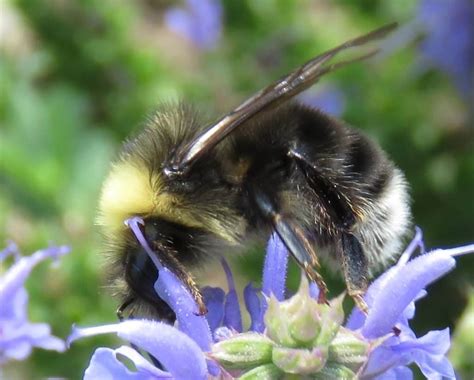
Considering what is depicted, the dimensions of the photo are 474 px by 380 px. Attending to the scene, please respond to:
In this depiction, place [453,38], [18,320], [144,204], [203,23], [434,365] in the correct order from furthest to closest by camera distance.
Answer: [203,23], [453,38], [18,320], [144,204], [434,365]

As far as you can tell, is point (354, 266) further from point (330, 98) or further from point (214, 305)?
point (330, 98)

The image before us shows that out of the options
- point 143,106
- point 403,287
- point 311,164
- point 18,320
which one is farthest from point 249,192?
point 143,106

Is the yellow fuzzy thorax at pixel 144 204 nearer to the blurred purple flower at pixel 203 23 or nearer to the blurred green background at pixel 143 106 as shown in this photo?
the blurred green background at pixel 143 106

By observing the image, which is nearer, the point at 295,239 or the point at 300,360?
the point at 300,360

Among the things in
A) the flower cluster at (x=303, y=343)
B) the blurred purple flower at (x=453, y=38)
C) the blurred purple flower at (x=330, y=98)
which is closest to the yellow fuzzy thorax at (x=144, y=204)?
the flower cluster at (x=303, y=343)

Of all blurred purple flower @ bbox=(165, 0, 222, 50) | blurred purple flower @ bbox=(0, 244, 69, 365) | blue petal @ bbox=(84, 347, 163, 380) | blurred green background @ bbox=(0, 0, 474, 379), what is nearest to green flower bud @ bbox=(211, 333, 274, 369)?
blue petal @ bbox=(84, 347, 163, 380)

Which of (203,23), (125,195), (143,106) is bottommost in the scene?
(125,195)

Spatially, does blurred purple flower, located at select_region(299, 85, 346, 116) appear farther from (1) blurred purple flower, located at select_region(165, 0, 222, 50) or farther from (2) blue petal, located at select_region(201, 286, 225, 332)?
(2) blue petal, located at select_region(201, 286, 225, 332)
